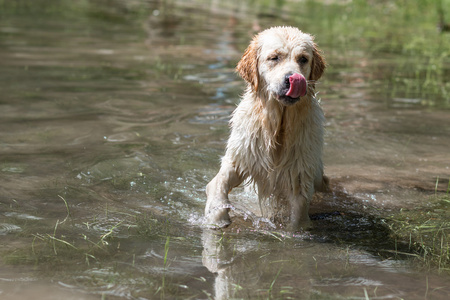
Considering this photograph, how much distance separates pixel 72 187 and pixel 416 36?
14.3 m

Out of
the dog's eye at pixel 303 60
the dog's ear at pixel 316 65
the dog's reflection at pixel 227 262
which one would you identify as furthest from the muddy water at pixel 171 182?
the dog's eye at pixel 303 60

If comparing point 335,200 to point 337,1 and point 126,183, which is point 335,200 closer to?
point 126,183

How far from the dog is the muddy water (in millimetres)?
309

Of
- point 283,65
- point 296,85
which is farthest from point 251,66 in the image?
point 296,85

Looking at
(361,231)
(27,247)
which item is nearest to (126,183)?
(27,247)

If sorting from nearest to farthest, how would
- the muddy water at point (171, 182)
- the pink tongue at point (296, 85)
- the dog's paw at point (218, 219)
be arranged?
the muddy water at point (171, 182), the pink tongue at point (296, 85), the dog's paw at point (218, 219)

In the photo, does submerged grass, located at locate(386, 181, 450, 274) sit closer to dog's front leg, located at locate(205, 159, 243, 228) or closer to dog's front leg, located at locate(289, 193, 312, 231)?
dog's front leg, located at locate(289, 193, 312, 231)

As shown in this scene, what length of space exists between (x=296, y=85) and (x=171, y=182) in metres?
2.04

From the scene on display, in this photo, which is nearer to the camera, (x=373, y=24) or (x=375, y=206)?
(x=375, y=206)

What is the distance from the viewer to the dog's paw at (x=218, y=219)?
5.04m

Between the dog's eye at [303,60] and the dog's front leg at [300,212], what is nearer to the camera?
the dog's eye at [303,60]

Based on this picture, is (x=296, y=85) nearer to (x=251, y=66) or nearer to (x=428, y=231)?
(x=251, y=66)

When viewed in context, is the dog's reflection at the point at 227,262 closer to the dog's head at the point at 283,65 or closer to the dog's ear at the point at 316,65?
the dog's head at the point at 283,65

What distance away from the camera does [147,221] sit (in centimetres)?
496
